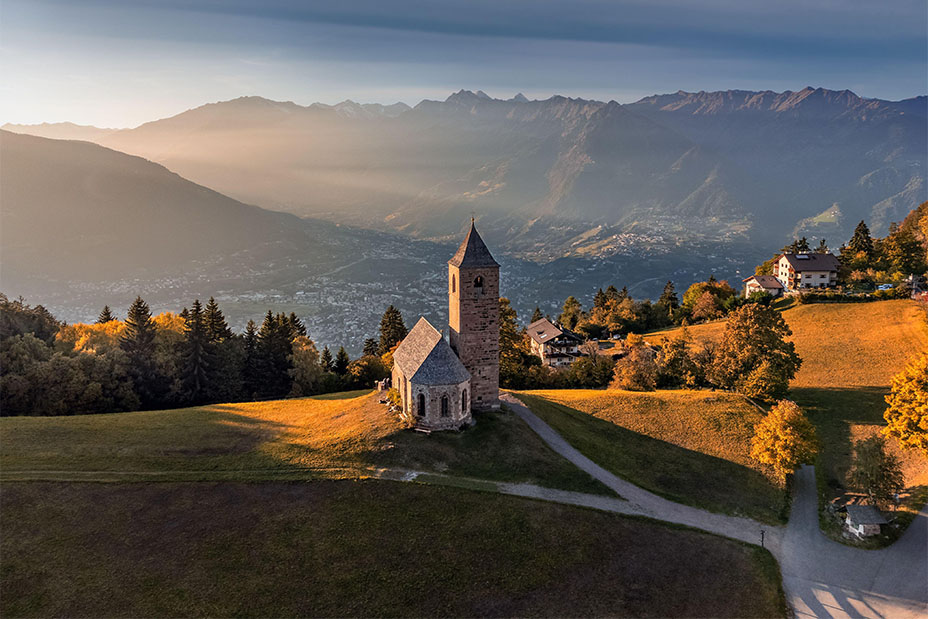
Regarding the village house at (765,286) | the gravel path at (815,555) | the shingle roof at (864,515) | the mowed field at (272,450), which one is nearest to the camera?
the gravel path at (815,555)

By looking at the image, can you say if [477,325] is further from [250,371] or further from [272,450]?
[250,371]

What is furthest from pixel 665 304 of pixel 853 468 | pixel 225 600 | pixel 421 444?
pixel 225 600

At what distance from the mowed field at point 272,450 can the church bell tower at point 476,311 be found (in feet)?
13.1

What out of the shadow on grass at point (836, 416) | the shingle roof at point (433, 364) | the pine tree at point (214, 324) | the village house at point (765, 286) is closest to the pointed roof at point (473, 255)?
the shingle roof at point (433, 364)

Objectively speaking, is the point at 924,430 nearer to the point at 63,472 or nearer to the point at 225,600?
the point at 225,600

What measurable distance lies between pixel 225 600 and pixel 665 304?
104399 millimetres

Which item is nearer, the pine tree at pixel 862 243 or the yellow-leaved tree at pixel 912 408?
the yellow-leaved tree at pixel 912 408

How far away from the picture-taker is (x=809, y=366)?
71.3m

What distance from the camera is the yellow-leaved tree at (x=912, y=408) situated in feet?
140

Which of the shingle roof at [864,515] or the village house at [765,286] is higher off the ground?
the village house at [765,286]

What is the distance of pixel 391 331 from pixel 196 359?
32.4 meters

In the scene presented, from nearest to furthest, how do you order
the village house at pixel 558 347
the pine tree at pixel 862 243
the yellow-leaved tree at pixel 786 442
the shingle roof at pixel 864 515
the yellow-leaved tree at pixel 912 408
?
the shingle roof at pixel 864 515, the yellow-leaved tree at pixel 912 408, the yellow-leaved tree at pixel 786 442, the village house at pixel 558 347, the pine tree at pixel 862 243

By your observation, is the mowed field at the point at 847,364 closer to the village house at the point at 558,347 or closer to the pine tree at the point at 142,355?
the village house at the point at 558,347

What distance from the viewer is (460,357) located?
154 ft
